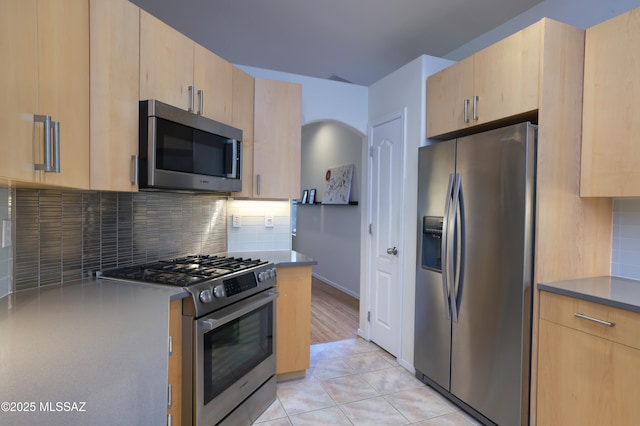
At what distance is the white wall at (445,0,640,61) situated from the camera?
84.7 inches

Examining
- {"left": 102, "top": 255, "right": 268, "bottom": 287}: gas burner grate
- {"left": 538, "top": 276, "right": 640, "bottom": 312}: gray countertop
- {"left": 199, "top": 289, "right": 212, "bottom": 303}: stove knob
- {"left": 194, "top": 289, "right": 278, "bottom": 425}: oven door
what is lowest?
{"left": 194, "top": 289, "right": 278, "bottom": 425}: oven door

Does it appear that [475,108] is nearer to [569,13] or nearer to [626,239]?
[569,13]

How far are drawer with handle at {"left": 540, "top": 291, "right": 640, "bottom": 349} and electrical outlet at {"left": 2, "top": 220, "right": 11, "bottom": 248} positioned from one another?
256 cm

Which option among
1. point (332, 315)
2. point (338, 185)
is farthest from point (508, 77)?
point (338, 185)

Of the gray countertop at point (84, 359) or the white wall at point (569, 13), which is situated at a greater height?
the white wall at point (569, 13)

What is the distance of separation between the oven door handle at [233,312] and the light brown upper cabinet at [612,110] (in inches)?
76.8

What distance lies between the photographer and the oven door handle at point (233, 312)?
169 centimetres

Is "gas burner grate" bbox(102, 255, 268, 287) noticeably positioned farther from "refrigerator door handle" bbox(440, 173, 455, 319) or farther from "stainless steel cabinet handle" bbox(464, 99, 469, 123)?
"stainless steel cabinet handle" bbox(464, 99, 469, 123)

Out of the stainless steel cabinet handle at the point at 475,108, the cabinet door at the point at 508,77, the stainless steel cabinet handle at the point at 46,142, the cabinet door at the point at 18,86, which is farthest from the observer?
the stainless steel cabinet handle at the point at 475,108

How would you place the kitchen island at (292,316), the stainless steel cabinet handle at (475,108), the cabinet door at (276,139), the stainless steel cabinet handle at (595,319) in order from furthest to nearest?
the cabinet door at (276,139), the kitchen island at (292,316), the stainless steel cabinet handle at (475,108), the stainless steel cabinet handle at (595,319)

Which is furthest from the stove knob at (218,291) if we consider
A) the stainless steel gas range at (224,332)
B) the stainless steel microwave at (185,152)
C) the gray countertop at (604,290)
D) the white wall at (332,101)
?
the white wall at (332,101)

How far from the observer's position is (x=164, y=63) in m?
1.87

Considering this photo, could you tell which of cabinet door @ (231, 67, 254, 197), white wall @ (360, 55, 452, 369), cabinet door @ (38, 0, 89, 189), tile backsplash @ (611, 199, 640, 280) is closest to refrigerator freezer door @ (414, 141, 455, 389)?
white wall @ (360, 55, 452, 369)

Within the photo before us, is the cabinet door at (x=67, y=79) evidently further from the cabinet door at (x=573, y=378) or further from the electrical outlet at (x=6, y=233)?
the cabinet door at (x=573, y=378)
